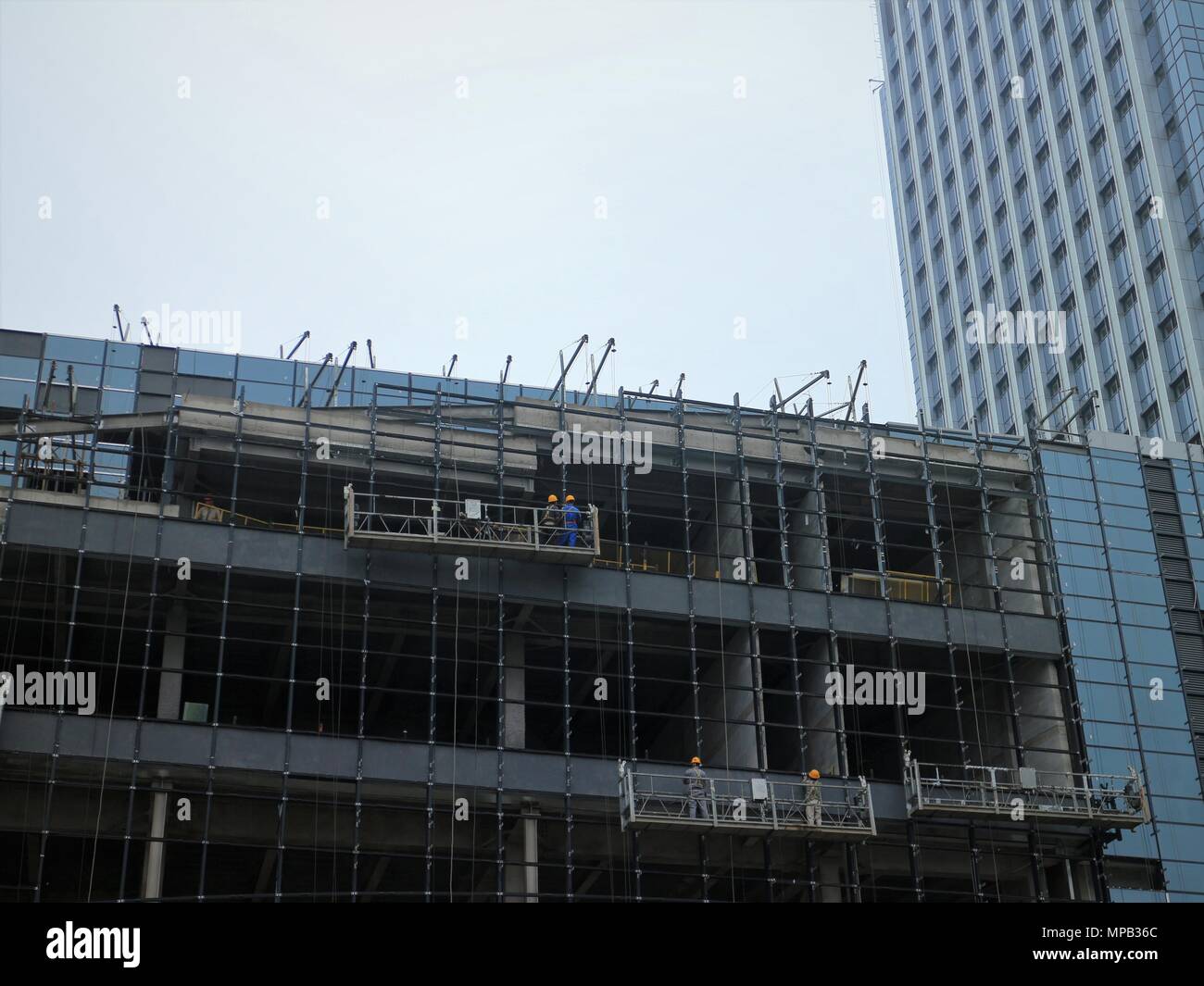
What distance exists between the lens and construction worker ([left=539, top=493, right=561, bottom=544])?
140 ft

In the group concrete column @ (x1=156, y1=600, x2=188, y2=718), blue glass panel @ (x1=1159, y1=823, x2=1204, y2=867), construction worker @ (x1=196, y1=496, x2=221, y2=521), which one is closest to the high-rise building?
blue glass panel @ (x1=1159, y1=823, x2=1204, y2=867)

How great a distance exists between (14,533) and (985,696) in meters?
27.8

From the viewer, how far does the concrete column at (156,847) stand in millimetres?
36688

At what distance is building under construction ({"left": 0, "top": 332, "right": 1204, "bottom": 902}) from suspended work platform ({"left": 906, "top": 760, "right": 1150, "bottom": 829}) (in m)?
0.16

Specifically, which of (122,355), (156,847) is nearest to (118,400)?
(122,355)

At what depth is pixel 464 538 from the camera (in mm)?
41219

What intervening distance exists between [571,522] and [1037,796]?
48.9ft

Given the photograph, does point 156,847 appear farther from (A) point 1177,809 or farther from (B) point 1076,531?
(B) point 1076,531

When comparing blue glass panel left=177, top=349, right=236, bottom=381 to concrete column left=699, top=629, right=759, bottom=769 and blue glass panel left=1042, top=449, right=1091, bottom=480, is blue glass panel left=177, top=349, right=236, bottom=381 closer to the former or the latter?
concrete column left=699, top=629, right=759, bottom=769

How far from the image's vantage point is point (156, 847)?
123ft

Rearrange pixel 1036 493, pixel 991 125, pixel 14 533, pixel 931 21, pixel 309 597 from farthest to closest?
pixel 931 21
pixel 991 125
pixel 1036 493
pixel 309 597
pixel 14 533
